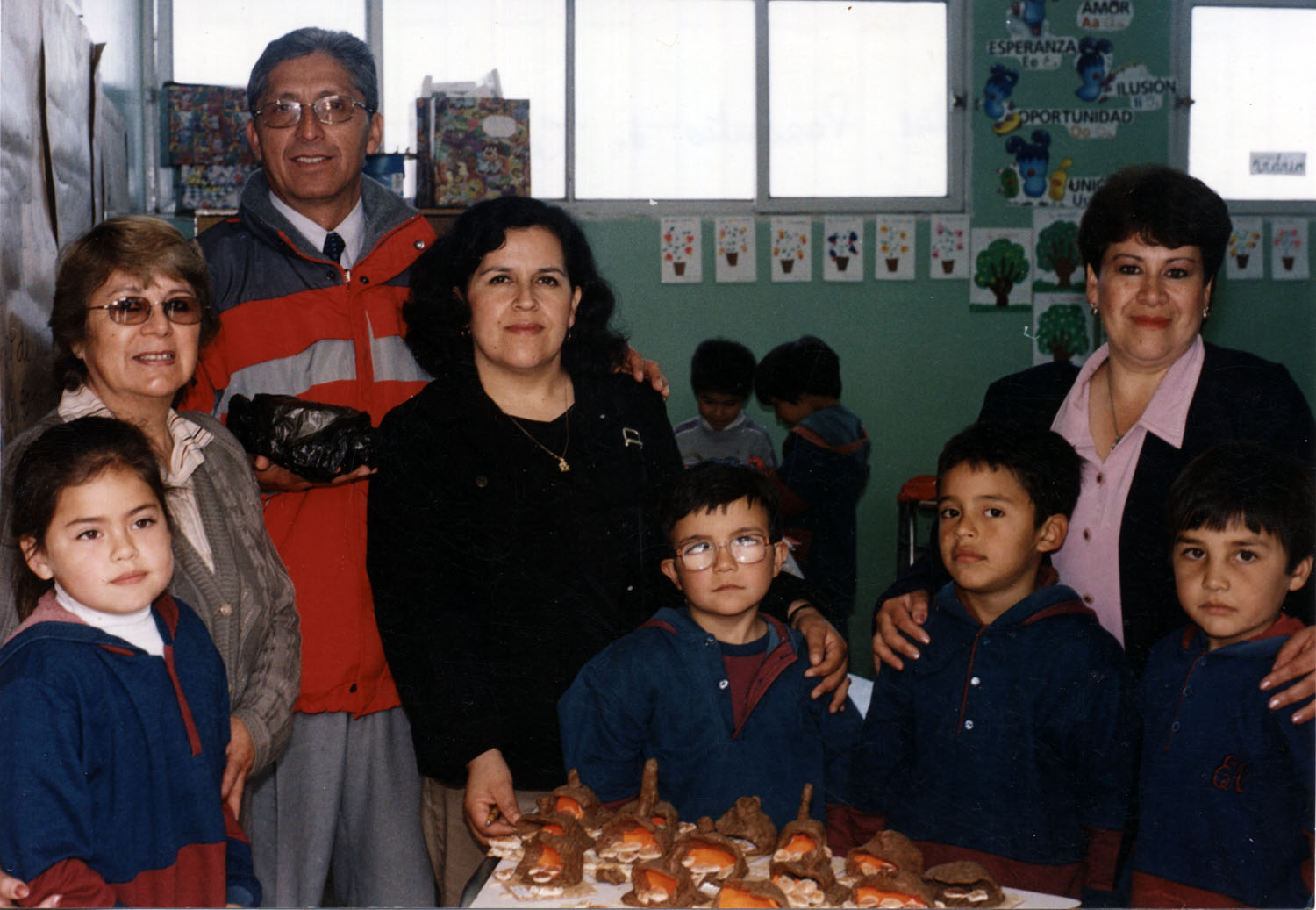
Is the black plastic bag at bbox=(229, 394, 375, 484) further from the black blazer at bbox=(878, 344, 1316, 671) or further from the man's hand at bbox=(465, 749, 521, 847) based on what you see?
the black blazer at bbox=(878, 344, 1316, 671)

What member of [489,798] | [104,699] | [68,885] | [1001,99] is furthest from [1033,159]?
[68,885]

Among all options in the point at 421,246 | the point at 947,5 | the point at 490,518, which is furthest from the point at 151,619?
the point at 947,5

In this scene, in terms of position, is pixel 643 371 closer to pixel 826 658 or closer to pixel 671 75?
pixel 826 658

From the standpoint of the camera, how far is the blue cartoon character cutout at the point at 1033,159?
2770 millimetres

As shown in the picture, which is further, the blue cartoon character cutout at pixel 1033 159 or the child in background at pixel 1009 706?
the blue cartoon character cutout at pixel 1033 159

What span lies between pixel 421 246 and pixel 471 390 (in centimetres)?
36

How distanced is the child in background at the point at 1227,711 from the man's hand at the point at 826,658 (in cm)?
43

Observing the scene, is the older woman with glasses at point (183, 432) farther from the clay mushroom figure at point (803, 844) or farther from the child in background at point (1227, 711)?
the child in background at point (1227, 711)

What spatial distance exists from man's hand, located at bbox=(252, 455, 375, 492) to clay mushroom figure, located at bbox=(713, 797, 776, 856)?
747 mm

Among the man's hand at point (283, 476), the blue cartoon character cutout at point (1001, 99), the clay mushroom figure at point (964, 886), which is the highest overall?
the blue cartoon character cutout at point (1001, 99)

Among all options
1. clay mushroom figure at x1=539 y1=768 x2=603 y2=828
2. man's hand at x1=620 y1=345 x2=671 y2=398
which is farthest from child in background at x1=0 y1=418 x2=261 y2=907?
man's hand at x1=620 y1=345 x2=671 y2=398

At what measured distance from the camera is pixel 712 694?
5.54 ft

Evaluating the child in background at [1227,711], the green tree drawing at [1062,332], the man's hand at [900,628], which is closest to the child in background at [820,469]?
the green tree drawing at [1062,332]

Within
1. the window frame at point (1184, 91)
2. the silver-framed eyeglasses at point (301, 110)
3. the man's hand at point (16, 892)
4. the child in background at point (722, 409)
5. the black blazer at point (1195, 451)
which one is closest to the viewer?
the man's hand at point (16, 892)
